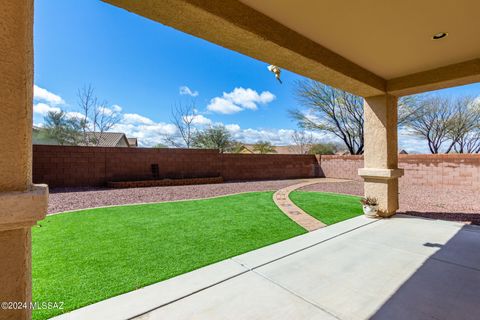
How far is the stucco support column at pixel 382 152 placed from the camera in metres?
5.21

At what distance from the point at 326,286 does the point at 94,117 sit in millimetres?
24171

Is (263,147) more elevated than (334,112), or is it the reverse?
(334,112)

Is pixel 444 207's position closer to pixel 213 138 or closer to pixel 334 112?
pixel 334 112

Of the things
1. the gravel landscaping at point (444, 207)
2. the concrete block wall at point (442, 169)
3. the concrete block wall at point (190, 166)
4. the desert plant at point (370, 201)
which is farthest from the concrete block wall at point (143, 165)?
the desert plant at point (370, 201)

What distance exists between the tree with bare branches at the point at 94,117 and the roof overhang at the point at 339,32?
857 inches

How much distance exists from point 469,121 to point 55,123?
123 feet

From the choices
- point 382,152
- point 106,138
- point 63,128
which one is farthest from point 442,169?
point 63,128

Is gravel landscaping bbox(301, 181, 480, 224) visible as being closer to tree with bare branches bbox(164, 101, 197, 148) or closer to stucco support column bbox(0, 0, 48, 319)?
stucco support column bbox(0, 0, 48, 319)

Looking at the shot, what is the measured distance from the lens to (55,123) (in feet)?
71.4

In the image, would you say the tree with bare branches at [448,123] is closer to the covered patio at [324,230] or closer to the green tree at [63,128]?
the covered patio at [324,230]

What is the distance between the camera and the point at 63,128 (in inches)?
851

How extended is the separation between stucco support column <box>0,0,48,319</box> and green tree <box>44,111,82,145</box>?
24.1 metres

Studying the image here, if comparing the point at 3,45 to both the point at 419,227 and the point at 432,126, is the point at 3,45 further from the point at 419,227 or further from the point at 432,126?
the point at 432,126

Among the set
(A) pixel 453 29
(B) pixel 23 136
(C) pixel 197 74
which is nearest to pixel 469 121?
(A) pixel 453 29
